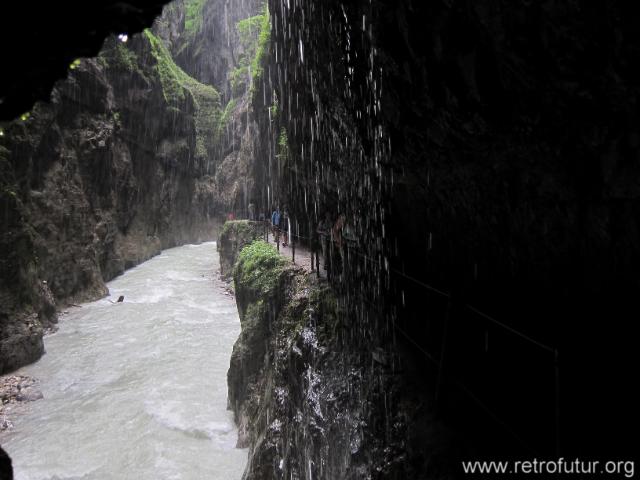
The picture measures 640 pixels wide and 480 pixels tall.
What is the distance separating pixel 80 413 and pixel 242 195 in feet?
92.1

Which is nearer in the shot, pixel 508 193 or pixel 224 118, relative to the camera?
pixel 508 193

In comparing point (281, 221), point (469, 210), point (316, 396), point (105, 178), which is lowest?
point (316, 396)

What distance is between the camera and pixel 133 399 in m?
12.7

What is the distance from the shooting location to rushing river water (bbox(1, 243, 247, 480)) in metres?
9.80

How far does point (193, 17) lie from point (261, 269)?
60.8 metres

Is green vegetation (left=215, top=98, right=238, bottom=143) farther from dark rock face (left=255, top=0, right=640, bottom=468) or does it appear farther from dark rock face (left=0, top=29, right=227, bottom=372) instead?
dark rock face (left=255, top=0, right=640, bottom=468)

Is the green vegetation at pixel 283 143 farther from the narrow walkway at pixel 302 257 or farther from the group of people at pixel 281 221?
the narrow walkway at pixel 302 257

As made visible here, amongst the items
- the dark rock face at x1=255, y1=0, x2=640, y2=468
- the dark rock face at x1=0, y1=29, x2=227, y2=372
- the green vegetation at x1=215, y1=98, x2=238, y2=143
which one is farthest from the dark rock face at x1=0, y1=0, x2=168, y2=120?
the green vegetation at x1=215, y1=98, x2=238, y2=143

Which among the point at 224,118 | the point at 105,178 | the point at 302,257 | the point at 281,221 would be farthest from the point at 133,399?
the point at 224,118

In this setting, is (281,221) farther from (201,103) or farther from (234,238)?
(201,103)

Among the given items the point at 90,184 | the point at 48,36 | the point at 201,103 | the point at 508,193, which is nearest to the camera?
the point at 48,36

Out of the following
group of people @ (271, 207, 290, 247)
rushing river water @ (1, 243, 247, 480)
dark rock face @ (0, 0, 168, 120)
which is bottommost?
rushing river water @ (1, 243, 247, 480)

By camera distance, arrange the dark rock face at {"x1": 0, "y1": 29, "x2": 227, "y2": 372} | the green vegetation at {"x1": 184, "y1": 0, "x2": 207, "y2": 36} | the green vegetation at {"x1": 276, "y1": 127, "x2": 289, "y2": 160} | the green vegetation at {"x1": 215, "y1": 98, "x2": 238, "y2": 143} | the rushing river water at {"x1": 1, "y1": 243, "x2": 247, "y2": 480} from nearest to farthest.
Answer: the rushing river water at {"x1": 1, "y1": 243, "x2": 247, "y2": 480}, the dark rock face at {"x1": 0, "y1": 29, "x2": 227, "y2": 372}, the green vegetation at {"x1": 276, "y1": 127, "x2": 289, "y2": 160}, the green vegetation at {"x1": 215, "y1": 98, "x2": 238, "y2": 143}, the green vegetation at {"x1": 184, "y1": 0, "x2": 207, "y2": 36}

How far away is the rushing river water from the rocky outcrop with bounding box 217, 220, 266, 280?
3801 millimetres
